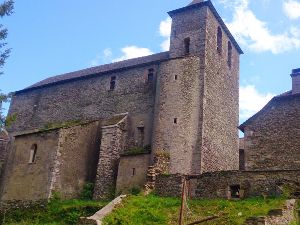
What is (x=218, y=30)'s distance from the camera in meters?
32.4

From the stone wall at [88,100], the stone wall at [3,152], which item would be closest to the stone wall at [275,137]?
the stone wall at [88,100]

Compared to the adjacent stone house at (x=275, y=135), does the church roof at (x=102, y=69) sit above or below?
above

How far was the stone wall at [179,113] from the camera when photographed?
2641 centimetres

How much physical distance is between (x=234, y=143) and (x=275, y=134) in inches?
296

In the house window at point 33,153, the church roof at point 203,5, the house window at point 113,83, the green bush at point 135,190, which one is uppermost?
the church roof at point 203,5

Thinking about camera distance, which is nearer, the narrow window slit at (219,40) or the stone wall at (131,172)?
the stone wall at (131,172)

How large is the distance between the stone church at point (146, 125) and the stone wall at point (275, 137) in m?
3.16

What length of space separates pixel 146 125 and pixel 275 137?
29.0ft

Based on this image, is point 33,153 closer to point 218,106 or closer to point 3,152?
point 3,152

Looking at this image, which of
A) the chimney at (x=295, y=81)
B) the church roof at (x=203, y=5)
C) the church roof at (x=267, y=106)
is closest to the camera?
the church roof at (x=267, y=106)

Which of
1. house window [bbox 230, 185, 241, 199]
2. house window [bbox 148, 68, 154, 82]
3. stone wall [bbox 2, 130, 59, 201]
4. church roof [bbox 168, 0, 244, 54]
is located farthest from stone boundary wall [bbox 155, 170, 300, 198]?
church roof [bbox 168, 0, 244, 54]

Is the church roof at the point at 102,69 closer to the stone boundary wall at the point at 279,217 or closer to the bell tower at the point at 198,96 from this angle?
the bell tower at the point at 198,96

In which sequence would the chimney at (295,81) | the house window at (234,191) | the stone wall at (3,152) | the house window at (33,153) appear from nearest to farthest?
1. the house window at (234,191)
2. the chimney at (295,81)
3. the house window at (33,153)
4. the stone wall at (3,152)

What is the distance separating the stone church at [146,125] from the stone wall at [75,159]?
6 centimetres
